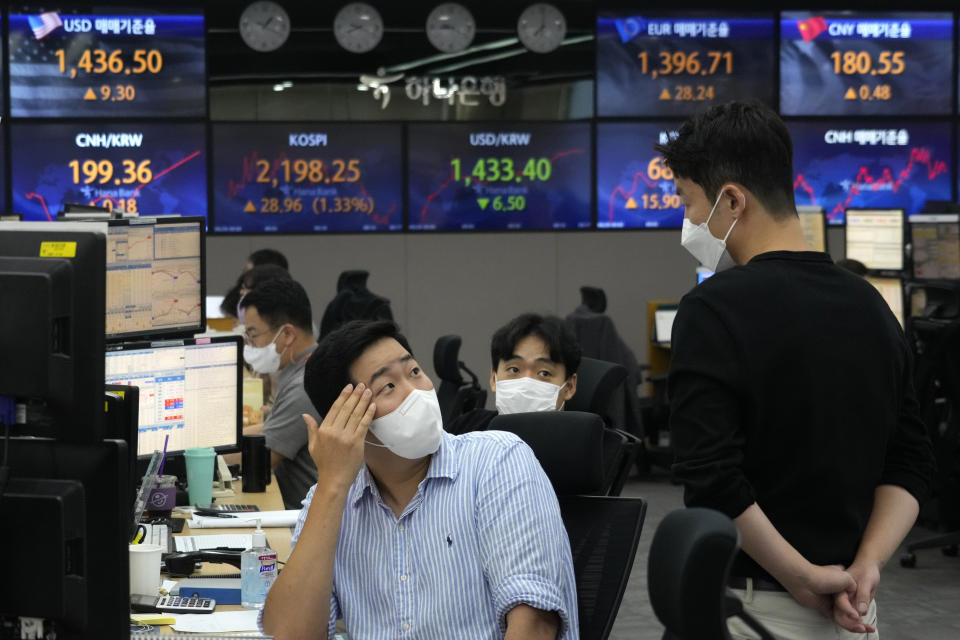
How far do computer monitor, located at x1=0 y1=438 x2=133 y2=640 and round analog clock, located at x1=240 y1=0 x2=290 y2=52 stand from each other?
7.26 m

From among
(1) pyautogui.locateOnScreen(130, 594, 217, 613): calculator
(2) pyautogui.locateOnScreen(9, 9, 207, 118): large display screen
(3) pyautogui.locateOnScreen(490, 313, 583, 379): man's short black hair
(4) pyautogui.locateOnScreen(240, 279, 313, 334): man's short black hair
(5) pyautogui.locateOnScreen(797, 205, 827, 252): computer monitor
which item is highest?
(2) pyautogui.locateOnScreen(9, 9, 207, 118): large display screen

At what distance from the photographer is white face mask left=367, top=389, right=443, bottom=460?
7.00ft

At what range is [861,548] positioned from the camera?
5.93 ft

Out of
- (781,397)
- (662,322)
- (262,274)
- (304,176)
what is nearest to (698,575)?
(781,397)

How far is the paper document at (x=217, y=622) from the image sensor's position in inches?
92.2

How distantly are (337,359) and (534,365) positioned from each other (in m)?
1.42

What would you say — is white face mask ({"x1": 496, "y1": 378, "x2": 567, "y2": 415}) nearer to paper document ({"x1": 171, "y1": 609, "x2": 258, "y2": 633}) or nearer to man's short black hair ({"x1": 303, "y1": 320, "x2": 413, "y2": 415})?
paper document ({"x1": 171, "y1": 609, "x2": 258, "y2": 633})

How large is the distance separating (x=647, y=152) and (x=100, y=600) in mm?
7481

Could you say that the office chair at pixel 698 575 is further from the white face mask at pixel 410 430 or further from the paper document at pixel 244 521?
the paper document at pixel 244 521

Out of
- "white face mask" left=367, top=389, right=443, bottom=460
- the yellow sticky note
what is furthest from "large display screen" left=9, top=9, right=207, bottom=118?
the yellow sticky note

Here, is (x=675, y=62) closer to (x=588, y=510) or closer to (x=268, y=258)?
(x=268, y=258)

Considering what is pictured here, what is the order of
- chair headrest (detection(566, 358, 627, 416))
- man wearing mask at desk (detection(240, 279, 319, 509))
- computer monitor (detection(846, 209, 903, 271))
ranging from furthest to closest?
computer monitor (detection(846, 209, 903, 271)) < man wearing mask at desk (detection(240, 279, 319, 509)) < chair headrest (detection(566, 358, 627, 416))

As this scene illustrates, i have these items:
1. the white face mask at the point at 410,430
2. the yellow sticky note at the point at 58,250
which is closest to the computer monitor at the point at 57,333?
the yellow sticky note at the point at 58,250

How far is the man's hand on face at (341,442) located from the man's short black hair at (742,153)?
27.2 inches
